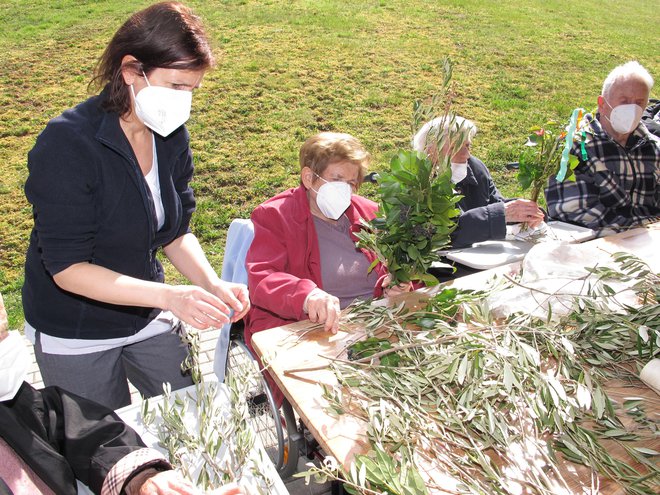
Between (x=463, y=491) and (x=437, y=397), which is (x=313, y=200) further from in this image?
(x=463, y=491)

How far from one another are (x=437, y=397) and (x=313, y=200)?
1.40 metres

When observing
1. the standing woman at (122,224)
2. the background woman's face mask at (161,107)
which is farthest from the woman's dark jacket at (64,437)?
the background woman's face mask at (161,107)

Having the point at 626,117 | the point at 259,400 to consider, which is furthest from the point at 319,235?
the point at 626,117

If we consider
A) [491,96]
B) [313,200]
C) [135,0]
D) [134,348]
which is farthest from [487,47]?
[134,348]

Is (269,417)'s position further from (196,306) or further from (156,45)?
(156,45)

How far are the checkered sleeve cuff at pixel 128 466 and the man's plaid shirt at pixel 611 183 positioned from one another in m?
3.20

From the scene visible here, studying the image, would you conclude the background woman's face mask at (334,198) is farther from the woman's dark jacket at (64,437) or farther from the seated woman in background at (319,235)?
the woman's dark jacket at (64,437)

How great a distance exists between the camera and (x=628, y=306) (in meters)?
2.16

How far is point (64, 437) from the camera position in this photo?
71.6 inches

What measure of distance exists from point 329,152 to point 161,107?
38.2 inches

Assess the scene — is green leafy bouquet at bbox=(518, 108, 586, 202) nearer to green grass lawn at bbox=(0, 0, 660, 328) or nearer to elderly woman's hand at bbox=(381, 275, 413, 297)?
elderly woman's hand at bbox=(381, 275, 413, 297)

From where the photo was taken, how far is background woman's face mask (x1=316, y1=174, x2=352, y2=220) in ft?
9.38

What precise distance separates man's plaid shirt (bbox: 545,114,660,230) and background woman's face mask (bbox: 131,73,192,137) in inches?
110

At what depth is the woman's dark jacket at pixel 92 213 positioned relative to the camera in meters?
2.01
